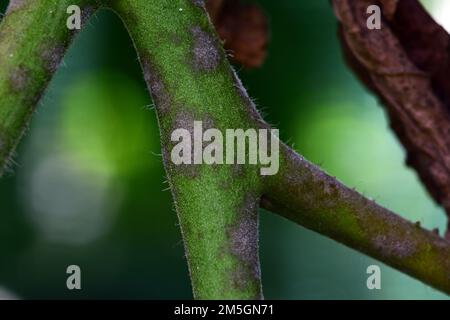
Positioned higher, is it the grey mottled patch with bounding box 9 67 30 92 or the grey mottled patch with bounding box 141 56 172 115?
the grey mottled patch with bounding box 141 56 172 115

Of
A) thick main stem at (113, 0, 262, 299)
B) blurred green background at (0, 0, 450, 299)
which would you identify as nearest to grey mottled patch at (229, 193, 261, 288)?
thick main stem at (113, 0, 262, 299)

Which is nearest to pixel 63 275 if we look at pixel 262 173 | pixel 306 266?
pixel 306 266

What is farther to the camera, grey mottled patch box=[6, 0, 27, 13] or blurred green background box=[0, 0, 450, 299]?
blurred green background box=[0, 0, 450, 299]

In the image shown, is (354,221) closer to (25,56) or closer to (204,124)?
(204,124)

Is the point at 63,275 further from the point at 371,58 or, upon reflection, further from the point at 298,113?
the point at 371,58

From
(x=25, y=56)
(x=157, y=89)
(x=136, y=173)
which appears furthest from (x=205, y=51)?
(x=136, y=173)

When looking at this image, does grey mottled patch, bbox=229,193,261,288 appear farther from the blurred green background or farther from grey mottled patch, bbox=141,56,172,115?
the blurred green background
